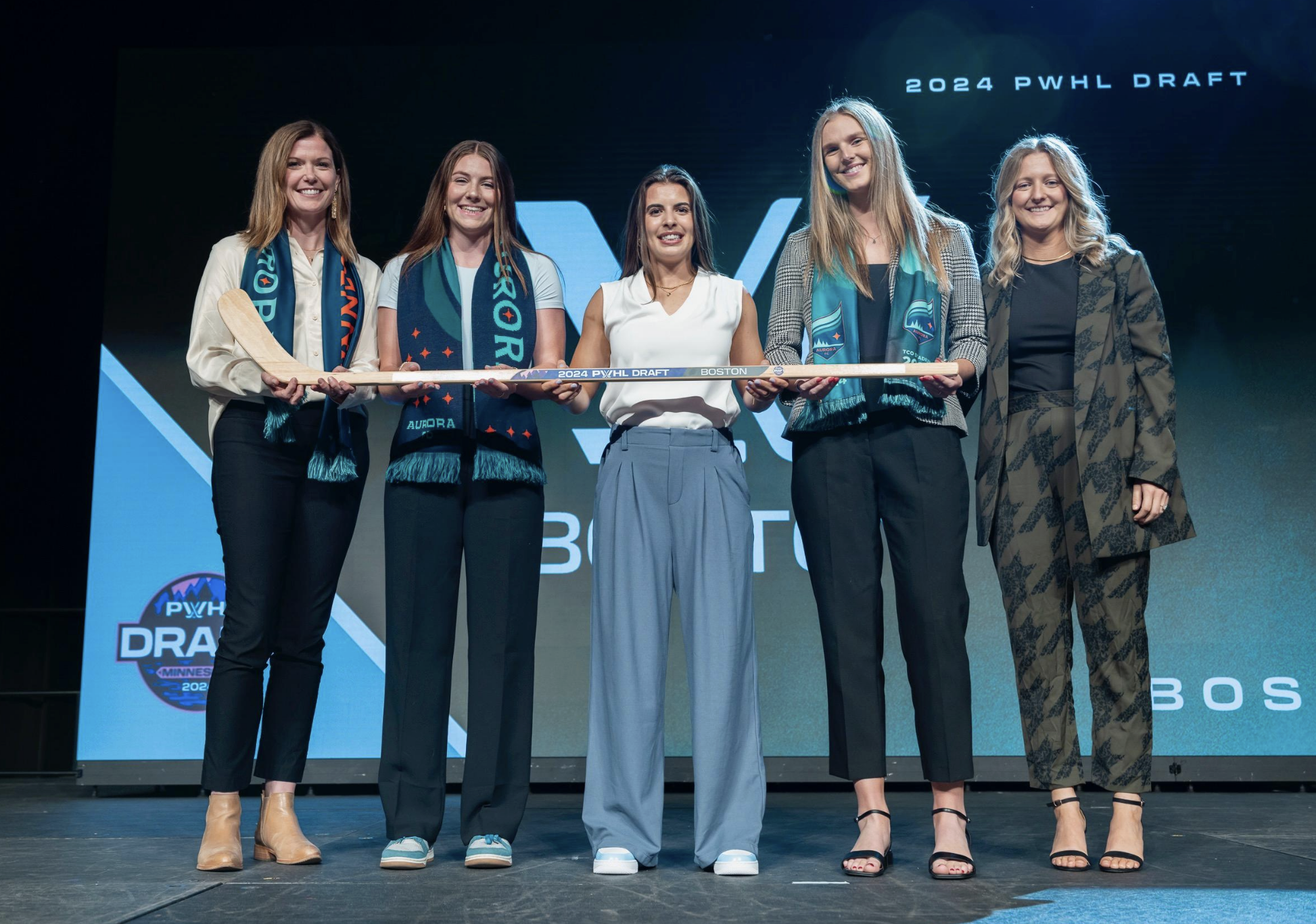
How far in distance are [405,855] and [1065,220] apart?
2041 mm

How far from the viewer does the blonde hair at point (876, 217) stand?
2.48m

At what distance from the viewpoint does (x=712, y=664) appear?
231 centimetres

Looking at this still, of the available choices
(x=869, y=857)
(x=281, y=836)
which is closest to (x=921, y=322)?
(x=869, y=857)

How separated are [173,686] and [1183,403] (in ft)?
12.8

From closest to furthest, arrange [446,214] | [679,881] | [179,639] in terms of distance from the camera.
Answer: [679,881] → [446,214] → [179,639]

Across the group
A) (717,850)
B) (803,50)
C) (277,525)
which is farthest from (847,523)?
(803,50)

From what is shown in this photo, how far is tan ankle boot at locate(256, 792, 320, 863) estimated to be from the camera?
2379mm

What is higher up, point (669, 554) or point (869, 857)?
point (669, 554)

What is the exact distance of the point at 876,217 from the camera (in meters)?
2.53

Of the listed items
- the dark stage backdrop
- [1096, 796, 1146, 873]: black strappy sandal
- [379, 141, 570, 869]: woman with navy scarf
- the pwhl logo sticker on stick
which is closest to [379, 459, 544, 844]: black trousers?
[379, 141, 570, 869]: woman with navy scarf

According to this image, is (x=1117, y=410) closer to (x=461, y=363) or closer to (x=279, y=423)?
(x=461, y=363)

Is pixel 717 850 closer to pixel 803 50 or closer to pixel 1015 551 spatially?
pixel 1015 551

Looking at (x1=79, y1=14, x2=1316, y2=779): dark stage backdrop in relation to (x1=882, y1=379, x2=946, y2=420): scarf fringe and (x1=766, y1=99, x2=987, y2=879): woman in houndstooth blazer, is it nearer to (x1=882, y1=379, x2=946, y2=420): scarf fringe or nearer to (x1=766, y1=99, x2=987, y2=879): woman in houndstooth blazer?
(x1=766, y1=99, x2=987, y2=879): woman in houndstooth blazer

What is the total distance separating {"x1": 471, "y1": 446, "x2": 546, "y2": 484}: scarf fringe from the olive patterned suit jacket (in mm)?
1036
